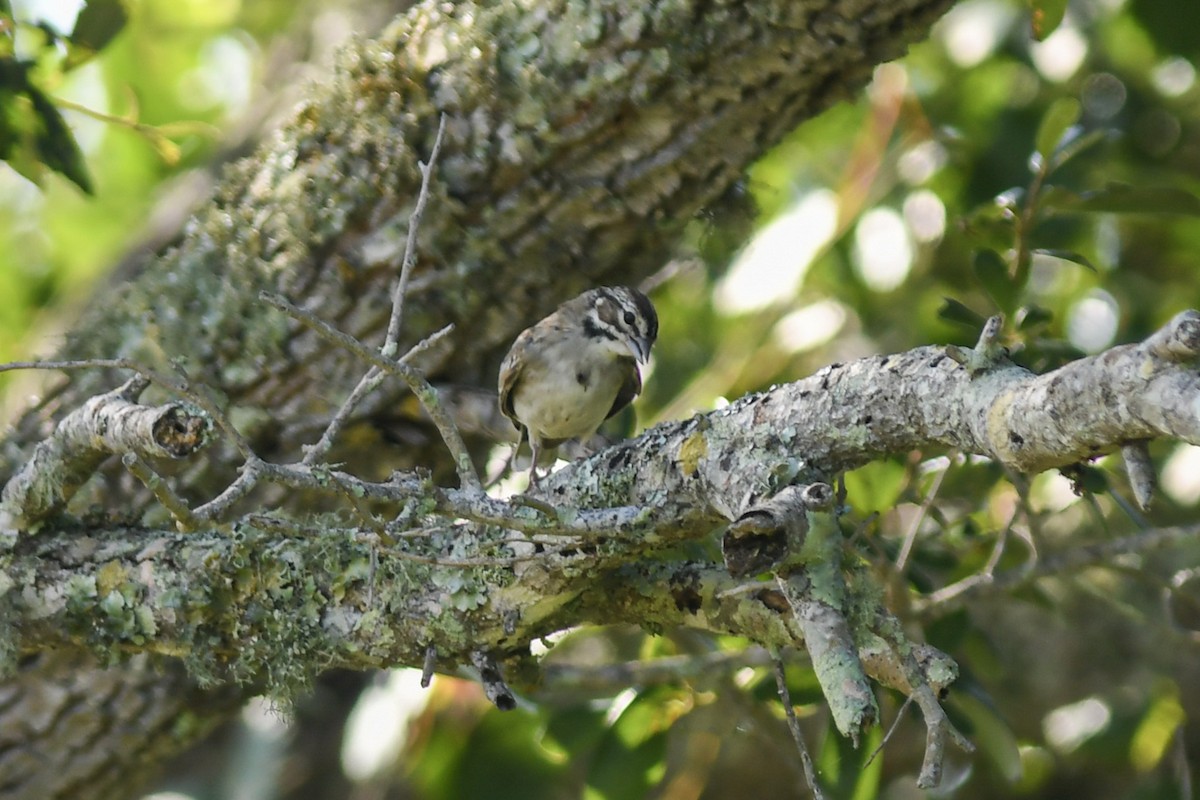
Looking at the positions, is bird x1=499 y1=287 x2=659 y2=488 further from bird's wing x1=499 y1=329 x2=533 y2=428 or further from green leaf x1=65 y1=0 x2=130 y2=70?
green leaf x1=65 y1=0 x2=130 y2=70

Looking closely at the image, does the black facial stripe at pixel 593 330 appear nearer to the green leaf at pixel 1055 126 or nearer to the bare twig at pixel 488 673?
the green leaf at pixel 1055 126

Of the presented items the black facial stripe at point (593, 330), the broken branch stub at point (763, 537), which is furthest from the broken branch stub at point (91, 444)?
the black facial stripe at point (593, 330)

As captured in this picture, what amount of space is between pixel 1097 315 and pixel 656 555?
2394 millimetres

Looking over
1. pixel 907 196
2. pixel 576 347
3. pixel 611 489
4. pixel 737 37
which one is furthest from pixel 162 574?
pixel 907 196

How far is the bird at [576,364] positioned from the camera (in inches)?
136

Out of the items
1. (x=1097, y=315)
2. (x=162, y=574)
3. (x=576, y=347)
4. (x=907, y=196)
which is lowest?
(x=1097, y=315)

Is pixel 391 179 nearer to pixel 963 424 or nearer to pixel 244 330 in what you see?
pixel 244 330

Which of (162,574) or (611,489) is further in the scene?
(162,574)

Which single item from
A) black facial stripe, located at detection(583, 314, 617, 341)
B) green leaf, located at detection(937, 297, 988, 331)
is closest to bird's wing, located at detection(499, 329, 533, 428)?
black facial stripe, located at detection(583, 314, 617, 341)

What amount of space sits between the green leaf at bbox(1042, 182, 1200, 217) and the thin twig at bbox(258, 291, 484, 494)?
1777mm

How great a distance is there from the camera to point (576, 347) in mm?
3670

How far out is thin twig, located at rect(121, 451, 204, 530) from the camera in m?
1.97

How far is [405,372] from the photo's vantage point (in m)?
1.98

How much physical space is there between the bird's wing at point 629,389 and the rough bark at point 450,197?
39 cm
